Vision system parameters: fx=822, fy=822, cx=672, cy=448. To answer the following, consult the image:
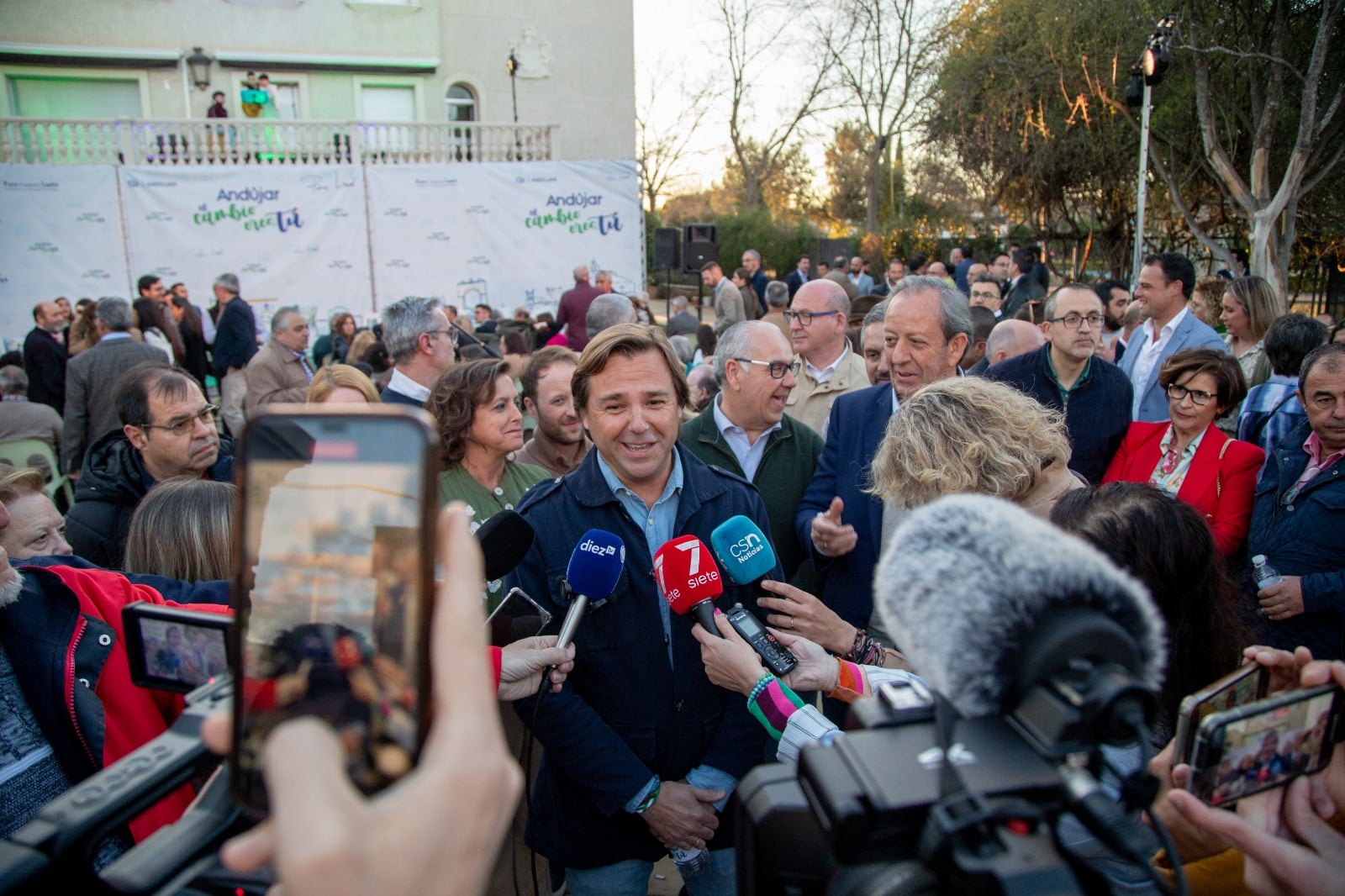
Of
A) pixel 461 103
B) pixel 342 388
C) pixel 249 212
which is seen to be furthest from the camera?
pixel 461 103

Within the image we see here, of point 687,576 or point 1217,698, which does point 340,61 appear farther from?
point 1217,698

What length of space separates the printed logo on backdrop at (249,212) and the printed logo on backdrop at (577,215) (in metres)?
3.96

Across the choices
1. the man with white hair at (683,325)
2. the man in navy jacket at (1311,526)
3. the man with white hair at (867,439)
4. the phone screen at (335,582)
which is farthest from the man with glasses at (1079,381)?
the man with white hair at (683,325)

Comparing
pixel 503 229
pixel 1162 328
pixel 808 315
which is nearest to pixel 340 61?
pixel 503 229

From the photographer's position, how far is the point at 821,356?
451 centimetres

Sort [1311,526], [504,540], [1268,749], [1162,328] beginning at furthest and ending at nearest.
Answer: [1162,328] → [1311,526] → [504,540] → [1268,749]

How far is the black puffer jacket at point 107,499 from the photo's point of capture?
2.98 metres

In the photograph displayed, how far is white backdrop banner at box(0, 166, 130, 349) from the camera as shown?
506 inches

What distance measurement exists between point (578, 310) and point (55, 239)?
30.2 feet

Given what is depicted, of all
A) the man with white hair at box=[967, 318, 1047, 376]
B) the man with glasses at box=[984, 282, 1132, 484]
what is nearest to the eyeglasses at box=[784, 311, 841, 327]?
the man with glasses at box=[984, 282, 1132, 484]

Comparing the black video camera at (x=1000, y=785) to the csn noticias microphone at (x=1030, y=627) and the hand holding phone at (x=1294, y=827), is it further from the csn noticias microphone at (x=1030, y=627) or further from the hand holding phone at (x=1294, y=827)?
the hand holding phone at (x=1294, y=827)

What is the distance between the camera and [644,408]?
2.29 m

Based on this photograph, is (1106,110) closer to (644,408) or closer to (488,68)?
(488,68)

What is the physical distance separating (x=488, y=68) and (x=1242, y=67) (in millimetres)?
15654
